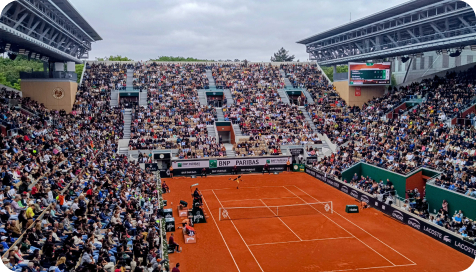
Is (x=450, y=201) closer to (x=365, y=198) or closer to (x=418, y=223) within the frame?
(x=418, y=223)

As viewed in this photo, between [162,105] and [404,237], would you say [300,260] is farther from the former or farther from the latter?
[162,105]

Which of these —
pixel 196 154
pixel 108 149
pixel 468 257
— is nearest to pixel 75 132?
pixel 108 149

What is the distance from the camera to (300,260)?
1947cm

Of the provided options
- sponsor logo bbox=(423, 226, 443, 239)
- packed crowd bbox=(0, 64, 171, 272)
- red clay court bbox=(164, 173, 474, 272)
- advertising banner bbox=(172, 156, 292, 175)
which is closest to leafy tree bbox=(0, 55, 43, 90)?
packed crowd bbox=(0, 64, 171, 272)

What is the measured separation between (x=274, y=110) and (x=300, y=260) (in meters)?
36.5

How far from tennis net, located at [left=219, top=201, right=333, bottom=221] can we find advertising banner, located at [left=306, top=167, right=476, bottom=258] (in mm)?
3425

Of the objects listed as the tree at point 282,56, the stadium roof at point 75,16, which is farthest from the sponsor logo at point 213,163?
the tree at point 282,56

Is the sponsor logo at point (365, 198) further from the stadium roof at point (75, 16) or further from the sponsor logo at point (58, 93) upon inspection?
the sponsor logo at point (58, 93)

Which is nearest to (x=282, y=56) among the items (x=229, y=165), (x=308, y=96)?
(x=308, y=96)

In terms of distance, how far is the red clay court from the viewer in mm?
19109

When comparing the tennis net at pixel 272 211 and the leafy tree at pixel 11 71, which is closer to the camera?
the tennis net at pixel 272 211

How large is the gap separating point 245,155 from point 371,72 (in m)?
20.8

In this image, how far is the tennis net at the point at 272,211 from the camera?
27.3m

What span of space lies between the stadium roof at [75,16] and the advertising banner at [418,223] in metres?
32.3
